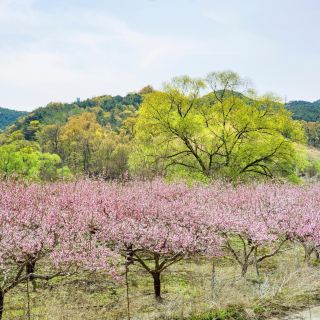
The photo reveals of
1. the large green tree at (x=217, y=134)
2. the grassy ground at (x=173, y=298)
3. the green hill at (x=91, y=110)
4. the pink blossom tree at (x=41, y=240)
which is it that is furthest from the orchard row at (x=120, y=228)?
the green hill at (x=91, y=110)

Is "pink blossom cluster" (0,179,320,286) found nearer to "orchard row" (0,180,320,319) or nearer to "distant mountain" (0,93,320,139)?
"orchard row" (0,180,320,319)

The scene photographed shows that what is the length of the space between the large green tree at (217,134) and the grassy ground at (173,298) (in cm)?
2118

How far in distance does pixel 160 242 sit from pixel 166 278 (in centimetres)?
508

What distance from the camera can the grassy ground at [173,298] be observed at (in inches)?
404

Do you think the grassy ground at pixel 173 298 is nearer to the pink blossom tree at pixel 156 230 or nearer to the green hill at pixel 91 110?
the pink blossom tree at pixel 156 230

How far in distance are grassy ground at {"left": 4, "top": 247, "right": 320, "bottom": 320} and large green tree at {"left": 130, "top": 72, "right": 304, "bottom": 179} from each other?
2118 centimetres

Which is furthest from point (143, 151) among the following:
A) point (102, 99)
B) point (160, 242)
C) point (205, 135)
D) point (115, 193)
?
point (102, 99)

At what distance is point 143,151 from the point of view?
1500 inches

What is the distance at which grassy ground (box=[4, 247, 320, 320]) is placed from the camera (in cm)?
1026

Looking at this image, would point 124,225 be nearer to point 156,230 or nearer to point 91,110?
point 156,230

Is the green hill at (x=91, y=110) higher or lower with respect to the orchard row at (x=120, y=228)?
higher

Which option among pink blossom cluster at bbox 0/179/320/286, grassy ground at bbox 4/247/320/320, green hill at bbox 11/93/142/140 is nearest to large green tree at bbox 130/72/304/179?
pink blossom cluster at bbox 0/179/320/286

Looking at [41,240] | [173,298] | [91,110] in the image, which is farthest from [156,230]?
[91,110]

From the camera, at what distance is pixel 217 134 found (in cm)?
3781
